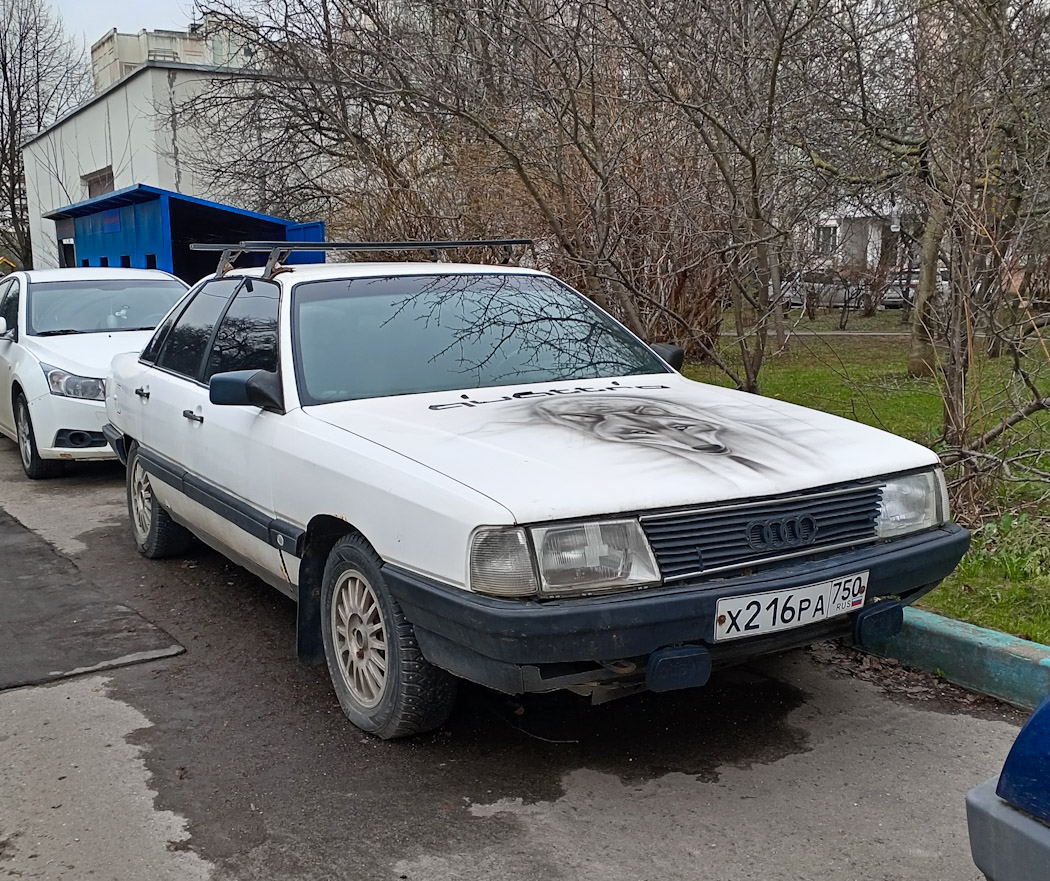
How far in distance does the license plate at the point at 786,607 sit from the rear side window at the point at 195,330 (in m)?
2.97

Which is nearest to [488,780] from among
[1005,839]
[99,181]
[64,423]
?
[1005,839]

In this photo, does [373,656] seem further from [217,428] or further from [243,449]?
[217,428]

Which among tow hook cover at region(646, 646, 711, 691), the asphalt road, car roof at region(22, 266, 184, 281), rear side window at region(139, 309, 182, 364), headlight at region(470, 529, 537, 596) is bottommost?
the asphalt road

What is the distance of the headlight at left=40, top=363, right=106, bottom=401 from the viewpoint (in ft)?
26.5

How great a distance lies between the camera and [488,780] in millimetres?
3479

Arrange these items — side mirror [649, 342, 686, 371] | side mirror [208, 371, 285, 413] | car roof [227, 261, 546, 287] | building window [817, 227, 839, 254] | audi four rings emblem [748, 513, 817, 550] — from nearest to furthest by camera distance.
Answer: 1. audi four rings emblem [748, 513, 817, 550]
2. side mirror [208, 371, 285, 413]
3. car roof [227, 261, 546, 287]
4. side mirror [649, 342, 686, 371]
5. building window [817, 227, 839, 254]

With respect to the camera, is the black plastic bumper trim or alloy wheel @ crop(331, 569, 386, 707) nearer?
alloy wheel @ crop(331, 569, 386, 707)

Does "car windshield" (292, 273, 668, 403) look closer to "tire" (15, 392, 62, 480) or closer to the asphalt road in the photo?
the asphalt road

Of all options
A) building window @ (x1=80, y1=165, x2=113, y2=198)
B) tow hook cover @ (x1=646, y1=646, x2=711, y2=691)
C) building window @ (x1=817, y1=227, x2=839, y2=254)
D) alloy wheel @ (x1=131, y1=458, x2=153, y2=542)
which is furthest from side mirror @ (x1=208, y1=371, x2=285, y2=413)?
building window @ (x1=80, y1=165, x2=113, y2=198)

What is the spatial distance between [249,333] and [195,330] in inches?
30.8

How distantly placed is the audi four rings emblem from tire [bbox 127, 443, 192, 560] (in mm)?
3573

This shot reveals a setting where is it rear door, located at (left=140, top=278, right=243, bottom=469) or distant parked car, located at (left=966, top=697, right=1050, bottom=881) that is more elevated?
rear door, located at (left=140, top=278, right=243, bottom=469)

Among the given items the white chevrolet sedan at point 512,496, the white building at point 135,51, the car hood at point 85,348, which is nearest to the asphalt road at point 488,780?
the white chevrolet sedan at point 512,496

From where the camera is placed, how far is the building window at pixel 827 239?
7.20 m
